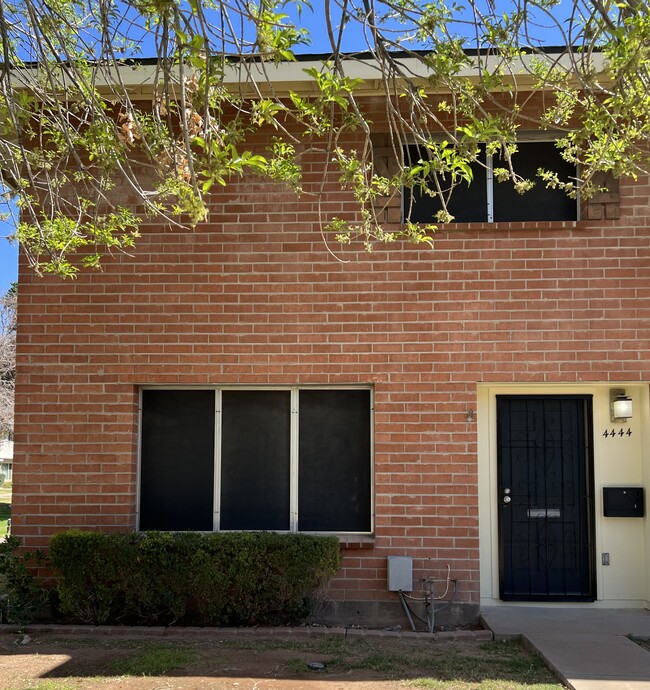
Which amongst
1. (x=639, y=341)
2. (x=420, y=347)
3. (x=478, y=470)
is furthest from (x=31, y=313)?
(x=639, y=341)

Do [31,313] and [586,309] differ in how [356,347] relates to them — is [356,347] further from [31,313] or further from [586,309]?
[31,313]

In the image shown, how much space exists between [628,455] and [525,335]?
5.46 ft

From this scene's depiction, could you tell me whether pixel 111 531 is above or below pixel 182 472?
below

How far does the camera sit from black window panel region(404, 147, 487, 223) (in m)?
8.73

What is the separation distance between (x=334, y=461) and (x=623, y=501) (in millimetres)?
2933

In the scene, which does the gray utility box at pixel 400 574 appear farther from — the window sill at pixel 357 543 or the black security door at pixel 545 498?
the black security door at pixel 545 498

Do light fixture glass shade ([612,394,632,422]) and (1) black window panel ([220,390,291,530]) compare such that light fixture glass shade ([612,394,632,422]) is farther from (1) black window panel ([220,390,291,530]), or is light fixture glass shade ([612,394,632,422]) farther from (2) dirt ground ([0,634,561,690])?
(1) black window panel ([220,390,291,530])

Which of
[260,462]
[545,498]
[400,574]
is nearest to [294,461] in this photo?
[260,462]

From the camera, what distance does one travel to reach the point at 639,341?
8.28 m

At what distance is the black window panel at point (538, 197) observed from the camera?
8.68m

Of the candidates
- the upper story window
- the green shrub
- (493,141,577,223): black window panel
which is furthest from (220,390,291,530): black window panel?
(493,141,577,223): black window panel

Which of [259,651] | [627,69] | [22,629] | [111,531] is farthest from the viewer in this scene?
[111,531]

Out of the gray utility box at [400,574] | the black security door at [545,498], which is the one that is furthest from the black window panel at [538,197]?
the gray utility box at [400,574]

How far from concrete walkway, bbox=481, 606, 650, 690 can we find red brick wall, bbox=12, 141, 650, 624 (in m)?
0.58
